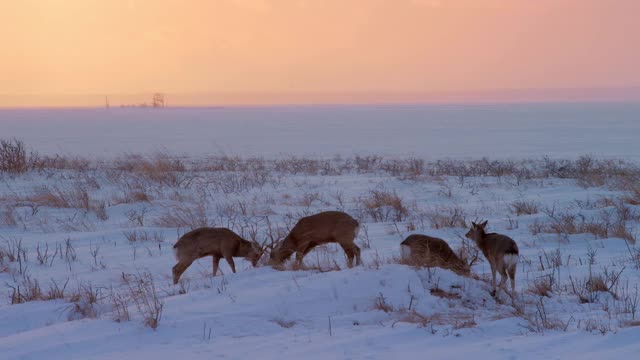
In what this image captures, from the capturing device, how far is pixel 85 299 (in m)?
6.28

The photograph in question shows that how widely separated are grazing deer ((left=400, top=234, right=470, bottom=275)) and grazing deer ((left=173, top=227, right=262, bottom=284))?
65.4 inches

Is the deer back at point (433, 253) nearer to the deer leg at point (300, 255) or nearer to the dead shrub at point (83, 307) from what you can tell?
the deer leg at point (300, 255)

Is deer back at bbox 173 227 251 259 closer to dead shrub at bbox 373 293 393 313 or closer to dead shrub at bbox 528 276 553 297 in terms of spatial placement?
dead shrub at bbox 373 293 393 313

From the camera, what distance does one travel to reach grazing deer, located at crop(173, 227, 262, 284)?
753cm

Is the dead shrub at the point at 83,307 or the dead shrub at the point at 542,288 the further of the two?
the dead shrub at the point at 542,288

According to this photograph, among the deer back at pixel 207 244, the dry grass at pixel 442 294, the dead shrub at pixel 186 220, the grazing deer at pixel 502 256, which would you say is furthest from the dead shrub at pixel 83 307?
the dead shrub at pixel 186 220

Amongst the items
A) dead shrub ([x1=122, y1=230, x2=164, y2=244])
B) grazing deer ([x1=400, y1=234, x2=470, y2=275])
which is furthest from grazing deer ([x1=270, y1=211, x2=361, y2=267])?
dead shrub ([x1=122, y1=230, x2=164, y2=244])

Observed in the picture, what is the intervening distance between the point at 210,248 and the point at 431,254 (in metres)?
2.38

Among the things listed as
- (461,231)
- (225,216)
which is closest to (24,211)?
(225,216)

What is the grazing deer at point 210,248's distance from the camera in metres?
7.53

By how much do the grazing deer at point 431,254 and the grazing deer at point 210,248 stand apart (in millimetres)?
1662

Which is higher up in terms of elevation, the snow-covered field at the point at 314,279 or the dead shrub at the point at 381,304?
the dead shrub at the point at 381,304

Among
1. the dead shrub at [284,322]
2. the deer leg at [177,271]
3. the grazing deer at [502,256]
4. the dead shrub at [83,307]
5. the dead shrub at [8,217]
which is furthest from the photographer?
the dead shrub at [8,217]

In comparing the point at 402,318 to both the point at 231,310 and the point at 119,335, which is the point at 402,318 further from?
the point at 119,335
